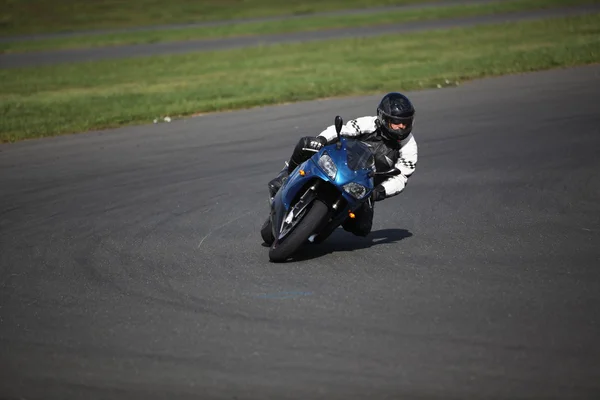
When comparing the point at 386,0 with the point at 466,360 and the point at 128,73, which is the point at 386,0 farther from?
the point at 466,360

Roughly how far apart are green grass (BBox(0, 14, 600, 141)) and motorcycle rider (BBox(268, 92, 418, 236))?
943 centimetres

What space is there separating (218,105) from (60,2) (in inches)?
1274

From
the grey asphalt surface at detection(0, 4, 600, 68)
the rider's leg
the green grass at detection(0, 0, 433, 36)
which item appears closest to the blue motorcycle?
the rider's leg

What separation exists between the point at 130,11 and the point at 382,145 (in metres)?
39.8

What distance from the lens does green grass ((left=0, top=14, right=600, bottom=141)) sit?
62.1 ft

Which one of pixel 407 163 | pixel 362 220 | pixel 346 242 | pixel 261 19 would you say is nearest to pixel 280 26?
pixel 261 19

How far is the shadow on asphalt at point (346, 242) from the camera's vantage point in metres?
8.45

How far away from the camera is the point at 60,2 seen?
4800 centimetres

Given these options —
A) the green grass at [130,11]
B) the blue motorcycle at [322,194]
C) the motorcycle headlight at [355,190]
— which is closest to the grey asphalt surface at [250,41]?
the green grass at [130,11]

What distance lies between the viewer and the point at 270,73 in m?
23.8

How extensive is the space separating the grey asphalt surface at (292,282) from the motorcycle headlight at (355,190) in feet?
1.96

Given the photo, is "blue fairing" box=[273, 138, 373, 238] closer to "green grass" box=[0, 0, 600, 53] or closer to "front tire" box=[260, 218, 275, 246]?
"front tire" box=[260, 218, 275, 246]

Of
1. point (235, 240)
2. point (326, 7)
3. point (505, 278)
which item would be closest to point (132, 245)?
point (235, 240)

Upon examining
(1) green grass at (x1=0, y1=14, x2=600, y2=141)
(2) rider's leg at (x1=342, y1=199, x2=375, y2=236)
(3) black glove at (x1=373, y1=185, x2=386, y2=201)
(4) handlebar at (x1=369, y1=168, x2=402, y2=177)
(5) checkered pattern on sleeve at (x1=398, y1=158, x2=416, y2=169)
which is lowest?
(1) green grass at (x1=0, y1=14, x2=600, y2=141)
